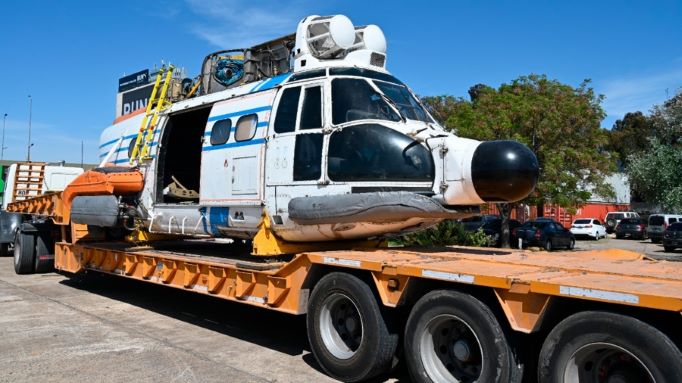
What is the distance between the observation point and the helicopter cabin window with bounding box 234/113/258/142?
7852 mm

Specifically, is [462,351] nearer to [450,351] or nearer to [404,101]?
[450,351]

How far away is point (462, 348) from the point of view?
4.99 m

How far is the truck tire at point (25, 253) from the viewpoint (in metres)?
13.7

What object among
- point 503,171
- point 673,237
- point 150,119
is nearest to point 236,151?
point 150,119

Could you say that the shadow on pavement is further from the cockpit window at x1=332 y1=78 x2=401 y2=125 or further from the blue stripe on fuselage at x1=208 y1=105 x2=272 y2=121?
the blue stripe on fuselage at x1=208 y1=105 x2=272 y2=121

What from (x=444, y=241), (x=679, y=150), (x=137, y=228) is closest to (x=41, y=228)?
(x=137, y=228)

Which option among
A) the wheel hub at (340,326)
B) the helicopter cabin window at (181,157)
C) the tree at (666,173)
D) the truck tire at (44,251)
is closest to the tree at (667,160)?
the tree at (666,173)

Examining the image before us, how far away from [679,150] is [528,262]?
63.9ft

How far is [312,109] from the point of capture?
23.6 feet

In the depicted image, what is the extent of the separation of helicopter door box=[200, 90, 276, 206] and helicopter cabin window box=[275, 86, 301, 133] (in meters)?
0.20

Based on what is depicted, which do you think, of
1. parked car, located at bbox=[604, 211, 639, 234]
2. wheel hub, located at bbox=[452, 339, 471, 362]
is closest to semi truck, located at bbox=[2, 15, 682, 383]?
wheel hub, located at bbox=[452, 339, 471, 362]

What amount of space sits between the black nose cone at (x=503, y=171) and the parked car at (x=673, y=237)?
26.4 meters

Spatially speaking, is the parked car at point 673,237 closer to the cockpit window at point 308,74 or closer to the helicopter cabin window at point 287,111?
the cockpit window at point 308,74

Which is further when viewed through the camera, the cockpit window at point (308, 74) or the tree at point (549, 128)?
the tree at point (549, 128)
